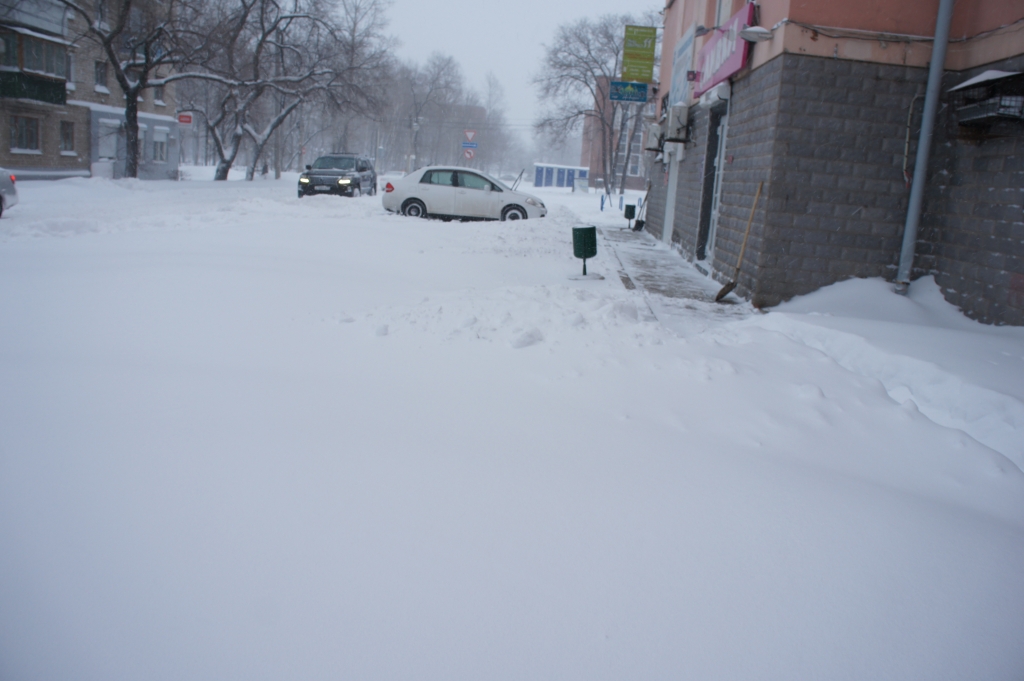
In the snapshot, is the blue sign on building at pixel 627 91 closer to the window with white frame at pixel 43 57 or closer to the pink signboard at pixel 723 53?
the pink signboard at pixel 723 53

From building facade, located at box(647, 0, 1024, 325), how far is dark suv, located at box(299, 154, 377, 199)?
653 inches

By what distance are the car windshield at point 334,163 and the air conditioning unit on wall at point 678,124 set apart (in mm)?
14515

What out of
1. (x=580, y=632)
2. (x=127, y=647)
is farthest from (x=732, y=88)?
(x=127, y=647)

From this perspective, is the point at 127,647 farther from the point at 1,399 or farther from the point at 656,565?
the point at 1,399

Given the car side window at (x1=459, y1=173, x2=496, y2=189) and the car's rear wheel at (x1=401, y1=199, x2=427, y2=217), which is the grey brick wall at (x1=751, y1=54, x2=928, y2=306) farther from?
the car's rear wheel at (x1=401, y1=199, x2=427, y2=217)

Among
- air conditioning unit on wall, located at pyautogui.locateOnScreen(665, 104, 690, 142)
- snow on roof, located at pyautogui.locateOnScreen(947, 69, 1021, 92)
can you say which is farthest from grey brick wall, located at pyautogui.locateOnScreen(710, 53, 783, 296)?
air conditioning unit on wall, located at pyautogui.locateOnScreen(665, 104, 690, 142)

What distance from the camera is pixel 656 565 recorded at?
270 cm

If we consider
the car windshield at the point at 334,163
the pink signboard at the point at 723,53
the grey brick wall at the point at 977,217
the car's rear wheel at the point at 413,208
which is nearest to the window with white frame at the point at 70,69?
the car windshield at the point at 334,163

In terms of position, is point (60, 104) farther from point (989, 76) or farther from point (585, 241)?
point (989, 76)

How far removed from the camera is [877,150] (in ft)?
24.4

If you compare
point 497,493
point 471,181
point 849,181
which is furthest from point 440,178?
point 497,493

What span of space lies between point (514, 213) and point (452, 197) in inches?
60.1

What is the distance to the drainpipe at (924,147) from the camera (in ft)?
22.7

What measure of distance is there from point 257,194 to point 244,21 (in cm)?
681
